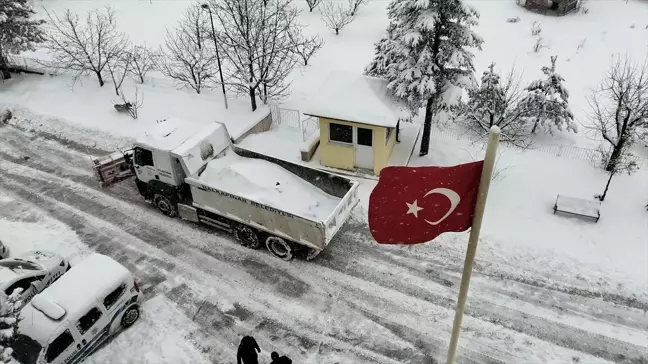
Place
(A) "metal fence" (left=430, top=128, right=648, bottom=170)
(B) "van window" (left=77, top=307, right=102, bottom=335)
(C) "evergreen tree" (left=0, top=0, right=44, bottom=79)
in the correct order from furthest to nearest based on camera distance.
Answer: (C) "evergreen tree" (left=0, top=0, right=44, bottom=79) → (A) "metal fence" (left=430, top=128, right=648, bottom=170) → (B) "van window" (left=77, top=307, right=102, bottom=335)

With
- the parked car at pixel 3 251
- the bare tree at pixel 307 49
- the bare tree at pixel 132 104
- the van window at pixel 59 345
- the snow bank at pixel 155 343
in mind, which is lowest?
the snow bank at pixel 155 343

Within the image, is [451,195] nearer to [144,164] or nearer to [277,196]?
[277,196]

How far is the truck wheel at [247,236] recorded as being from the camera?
48.2 feet

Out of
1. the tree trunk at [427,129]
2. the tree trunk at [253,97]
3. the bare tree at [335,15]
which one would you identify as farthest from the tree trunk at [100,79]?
the tree trunk at [427,129]

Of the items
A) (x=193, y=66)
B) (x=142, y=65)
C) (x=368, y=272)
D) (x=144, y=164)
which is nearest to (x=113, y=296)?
(x=144, y=164)

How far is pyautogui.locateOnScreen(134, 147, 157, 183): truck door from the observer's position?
15.5 metres

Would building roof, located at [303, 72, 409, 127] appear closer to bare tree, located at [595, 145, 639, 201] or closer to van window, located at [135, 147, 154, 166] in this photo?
van window, located at [135, 147, 154, 166]

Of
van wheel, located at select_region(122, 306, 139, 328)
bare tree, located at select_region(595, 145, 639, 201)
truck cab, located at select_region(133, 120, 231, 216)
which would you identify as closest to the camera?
van wheel, located at select_region(122, 306, 139, 328)

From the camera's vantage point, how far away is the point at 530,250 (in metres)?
14.6

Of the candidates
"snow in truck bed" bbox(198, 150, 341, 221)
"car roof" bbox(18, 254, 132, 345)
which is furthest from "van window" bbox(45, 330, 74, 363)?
"snow in truck bed" bbox(198, 150, 341, 221)

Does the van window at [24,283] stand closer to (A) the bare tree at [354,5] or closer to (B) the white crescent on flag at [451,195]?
(B) the white crescent on flag at [451,195]

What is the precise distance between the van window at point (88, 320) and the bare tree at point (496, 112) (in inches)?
520

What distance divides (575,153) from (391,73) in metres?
7.78

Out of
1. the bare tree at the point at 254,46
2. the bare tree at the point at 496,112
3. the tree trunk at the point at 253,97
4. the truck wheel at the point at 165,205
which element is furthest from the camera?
the tree trunk at the point at 253,97
